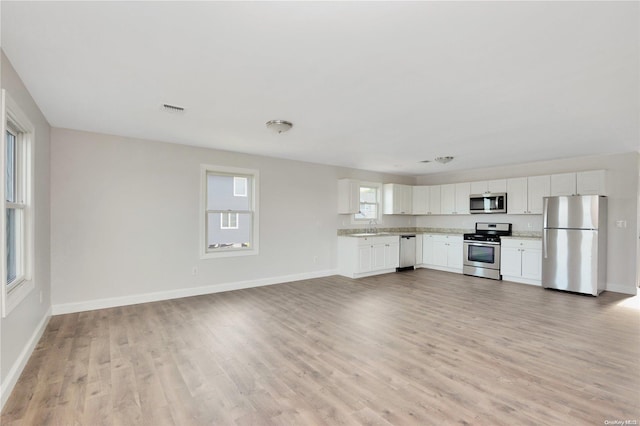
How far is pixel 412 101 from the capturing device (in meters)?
3.14

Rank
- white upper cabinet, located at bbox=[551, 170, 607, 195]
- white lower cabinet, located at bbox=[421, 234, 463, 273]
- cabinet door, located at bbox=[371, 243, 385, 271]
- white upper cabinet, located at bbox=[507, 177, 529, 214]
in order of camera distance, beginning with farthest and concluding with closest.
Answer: white lower cabinet, located at bbox=[421, 234, 463, 273] → cabinet door, located at bbox=[371, 243, 385, 271] → white upper cabinet, located at bbox=[507, 177, 529, 214] → white upper cabinet, located at bbox=[551, 170, 607, 195]

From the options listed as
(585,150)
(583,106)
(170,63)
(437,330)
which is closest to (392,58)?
(170,63)

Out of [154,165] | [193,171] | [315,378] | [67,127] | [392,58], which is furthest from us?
[193,171]

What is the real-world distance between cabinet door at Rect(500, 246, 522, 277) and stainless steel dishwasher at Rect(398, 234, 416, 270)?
2023 mm

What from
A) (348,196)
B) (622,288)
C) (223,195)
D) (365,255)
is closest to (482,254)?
(622,288)

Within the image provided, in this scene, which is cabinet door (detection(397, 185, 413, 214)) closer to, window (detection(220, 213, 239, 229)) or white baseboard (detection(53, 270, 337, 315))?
white baseboard (detection(53, 270, 337, 315))

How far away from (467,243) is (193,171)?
601cm

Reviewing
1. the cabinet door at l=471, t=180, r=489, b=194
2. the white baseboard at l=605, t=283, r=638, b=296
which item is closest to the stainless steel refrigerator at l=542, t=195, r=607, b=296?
the white baseboard at l=605, t=283, r=638, b=296

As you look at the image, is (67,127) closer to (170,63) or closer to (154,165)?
(154,165)

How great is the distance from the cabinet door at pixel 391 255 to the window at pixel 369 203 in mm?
902

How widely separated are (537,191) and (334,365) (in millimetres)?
5746

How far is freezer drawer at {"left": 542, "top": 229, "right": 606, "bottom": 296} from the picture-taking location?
5258 mm

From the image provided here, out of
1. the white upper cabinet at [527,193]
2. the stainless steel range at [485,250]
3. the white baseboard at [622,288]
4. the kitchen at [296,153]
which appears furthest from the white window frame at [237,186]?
the white baseboard at [622,288]

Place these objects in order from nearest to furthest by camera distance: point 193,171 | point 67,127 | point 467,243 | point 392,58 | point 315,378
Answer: point 392,58 < point 315,378 < point 67,127 < point 193,171 < point 467,243
